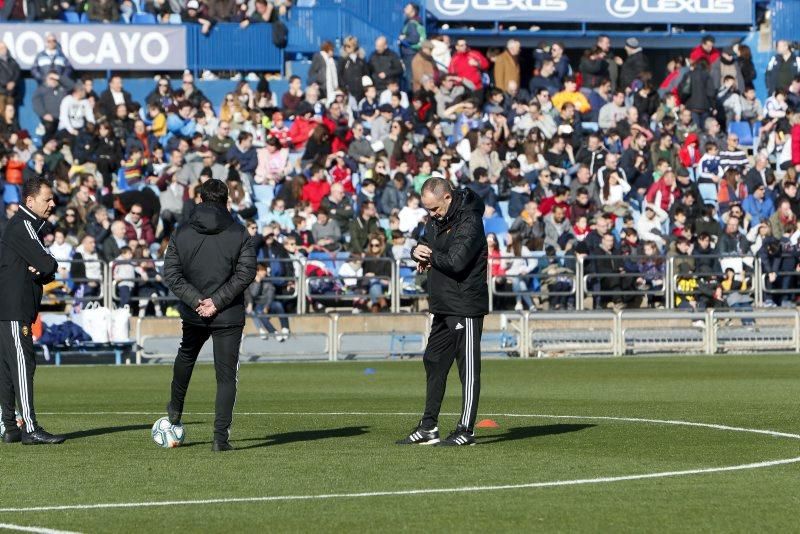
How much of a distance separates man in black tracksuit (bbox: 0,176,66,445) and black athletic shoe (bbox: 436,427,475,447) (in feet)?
11.4

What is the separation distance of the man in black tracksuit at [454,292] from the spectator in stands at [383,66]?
23230 mm

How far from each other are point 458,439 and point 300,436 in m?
1.80

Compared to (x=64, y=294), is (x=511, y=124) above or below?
above

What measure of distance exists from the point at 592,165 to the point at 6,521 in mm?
26407

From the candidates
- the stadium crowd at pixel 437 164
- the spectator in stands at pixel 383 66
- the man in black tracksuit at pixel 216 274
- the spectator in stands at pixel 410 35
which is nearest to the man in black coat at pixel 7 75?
the stadium crowd at pixel 437 164

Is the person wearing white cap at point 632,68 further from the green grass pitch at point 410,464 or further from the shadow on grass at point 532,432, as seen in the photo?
the shadow on grass at point 532,432

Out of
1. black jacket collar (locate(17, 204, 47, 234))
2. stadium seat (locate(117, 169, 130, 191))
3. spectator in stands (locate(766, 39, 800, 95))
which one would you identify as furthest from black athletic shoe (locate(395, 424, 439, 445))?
spectator in stands (locate(766, 39, 800, 95))

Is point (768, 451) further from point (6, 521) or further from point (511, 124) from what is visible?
point (511, 124)

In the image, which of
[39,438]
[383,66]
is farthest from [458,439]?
[383,66]

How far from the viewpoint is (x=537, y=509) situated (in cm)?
1019

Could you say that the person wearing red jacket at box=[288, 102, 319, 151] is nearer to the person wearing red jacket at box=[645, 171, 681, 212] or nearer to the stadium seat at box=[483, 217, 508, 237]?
the stadium seat at box=[483, 217, 508, 237]

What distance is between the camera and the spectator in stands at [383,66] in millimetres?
36875

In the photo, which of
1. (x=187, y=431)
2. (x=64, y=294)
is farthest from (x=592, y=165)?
(x=187, y=431)

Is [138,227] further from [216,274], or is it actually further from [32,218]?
[216,274]
